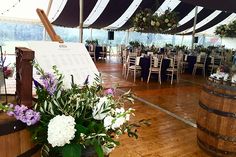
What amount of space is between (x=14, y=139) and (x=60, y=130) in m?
0.25

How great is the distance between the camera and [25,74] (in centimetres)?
118

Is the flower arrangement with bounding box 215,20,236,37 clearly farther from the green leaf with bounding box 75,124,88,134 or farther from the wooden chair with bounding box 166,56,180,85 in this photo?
the green leaf with bounding box 75,124,88,134

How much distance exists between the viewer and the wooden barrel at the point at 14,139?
1.09 meters

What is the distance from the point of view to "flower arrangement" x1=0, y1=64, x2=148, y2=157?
1.05 meters

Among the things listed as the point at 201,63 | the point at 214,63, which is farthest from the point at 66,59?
the point at 214,63

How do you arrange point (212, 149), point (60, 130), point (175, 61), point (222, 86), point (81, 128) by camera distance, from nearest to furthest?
1. point (60, 130)
2. point (81, 128)
3. point (222, 86)
4. point (212, 149)
5. point (175, 61)

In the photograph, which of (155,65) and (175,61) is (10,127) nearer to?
(155,65)

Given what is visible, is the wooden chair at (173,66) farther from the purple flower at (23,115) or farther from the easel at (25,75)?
the purple flower at (23,115)

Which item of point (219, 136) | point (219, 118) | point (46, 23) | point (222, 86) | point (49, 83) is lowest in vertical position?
point (219, 136)

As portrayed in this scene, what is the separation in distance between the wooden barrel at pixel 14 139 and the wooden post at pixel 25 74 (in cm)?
13

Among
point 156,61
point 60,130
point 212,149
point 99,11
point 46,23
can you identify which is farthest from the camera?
point 99,11

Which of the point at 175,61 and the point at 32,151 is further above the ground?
the point at 175,61

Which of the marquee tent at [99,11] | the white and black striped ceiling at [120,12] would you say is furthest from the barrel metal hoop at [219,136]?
the marquee tent at [99,11]

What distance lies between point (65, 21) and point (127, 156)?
1072 centimetres
